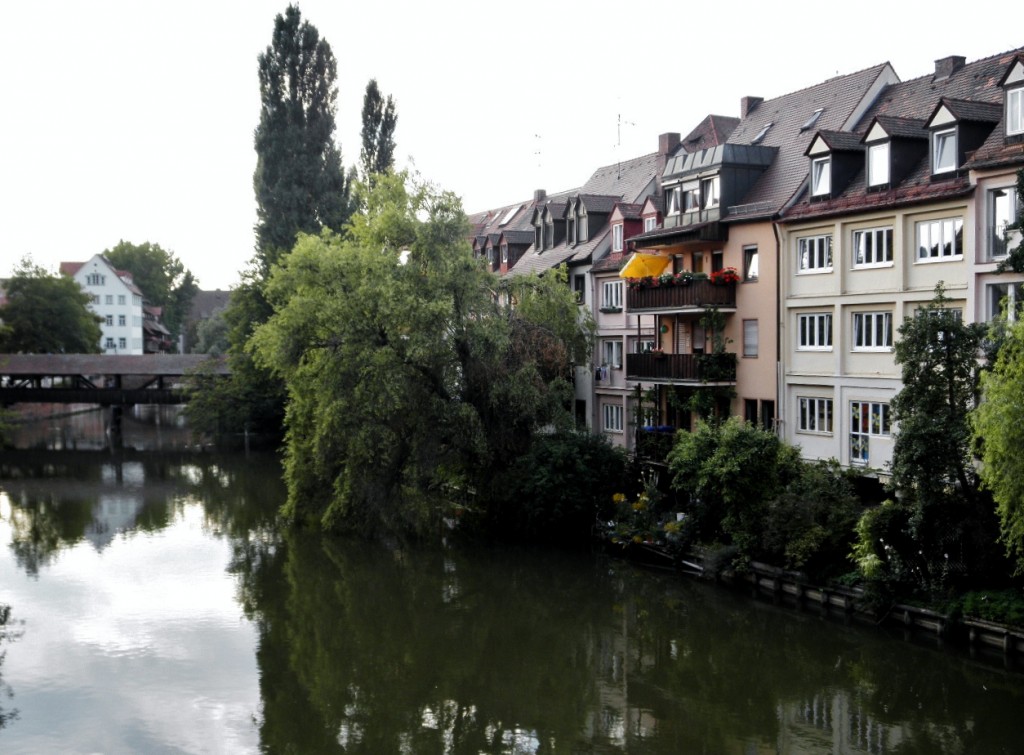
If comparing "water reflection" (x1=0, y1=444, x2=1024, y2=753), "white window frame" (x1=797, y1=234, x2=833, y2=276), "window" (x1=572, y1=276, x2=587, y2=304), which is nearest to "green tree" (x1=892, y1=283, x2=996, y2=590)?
"water reflection" (x1=0, y1=444, x2=1024, y2=753)

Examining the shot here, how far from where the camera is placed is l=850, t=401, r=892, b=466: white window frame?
26.7m

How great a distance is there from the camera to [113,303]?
364 feet

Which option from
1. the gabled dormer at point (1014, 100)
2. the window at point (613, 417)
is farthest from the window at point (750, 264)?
the window at point (613, 417)

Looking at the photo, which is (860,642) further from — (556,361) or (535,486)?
(556,361)

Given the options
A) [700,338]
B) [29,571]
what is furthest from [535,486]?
[29,571]

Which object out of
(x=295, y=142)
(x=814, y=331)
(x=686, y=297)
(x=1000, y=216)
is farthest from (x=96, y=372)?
(x=1000, y=216)

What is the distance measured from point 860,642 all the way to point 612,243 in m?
21.0

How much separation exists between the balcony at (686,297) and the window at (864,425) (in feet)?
17.7

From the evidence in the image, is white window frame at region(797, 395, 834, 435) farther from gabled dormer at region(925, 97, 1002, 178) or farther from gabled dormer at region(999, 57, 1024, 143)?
gabled dormer at region(999, 57, 1024, 143)

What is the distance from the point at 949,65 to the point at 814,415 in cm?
1038

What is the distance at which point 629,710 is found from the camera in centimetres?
1809

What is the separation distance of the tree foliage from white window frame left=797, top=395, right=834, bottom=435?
28.8 metres

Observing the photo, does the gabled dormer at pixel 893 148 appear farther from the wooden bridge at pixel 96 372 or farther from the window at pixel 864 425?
the wooden bridge at pixel 96 372

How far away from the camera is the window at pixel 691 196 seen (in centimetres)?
3319
